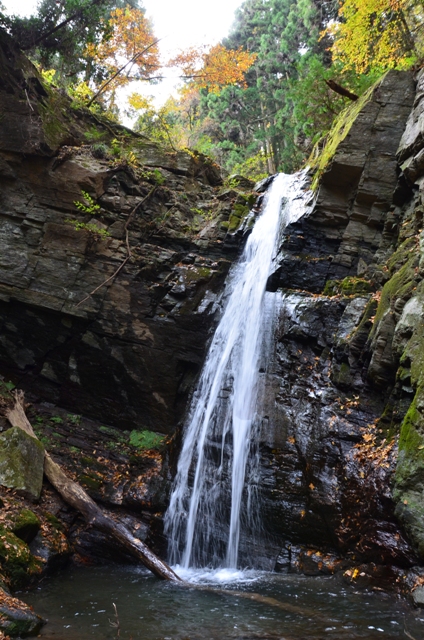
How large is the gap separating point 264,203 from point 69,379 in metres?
6.89

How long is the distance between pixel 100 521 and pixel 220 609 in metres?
2.72

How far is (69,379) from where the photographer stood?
9461mm

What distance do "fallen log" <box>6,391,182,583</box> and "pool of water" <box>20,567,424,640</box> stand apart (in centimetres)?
19

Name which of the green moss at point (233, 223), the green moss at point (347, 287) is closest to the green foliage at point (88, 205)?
the green moss at point (233, 223)

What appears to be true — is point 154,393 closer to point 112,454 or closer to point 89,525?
point 112,454

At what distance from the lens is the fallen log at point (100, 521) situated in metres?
5.86

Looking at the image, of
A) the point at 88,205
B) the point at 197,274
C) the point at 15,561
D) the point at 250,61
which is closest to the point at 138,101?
the point at 250,61

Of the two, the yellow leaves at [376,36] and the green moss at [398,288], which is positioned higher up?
the yellow leaves at [376,36]

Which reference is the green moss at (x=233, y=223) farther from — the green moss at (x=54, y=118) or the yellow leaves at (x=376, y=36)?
the yellow leaves at (x=376, y=36)

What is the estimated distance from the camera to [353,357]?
7.11 metres

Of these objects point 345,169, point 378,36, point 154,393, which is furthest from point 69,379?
point 378,36

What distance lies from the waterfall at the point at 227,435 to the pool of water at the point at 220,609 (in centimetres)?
87

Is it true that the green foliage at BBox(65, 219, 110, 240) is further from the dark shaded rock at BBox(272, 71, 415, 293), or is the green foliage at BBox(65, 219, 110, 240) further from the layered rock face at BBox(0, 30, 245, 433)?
the dark shaded rock at BBox(272, 71, 415, 293)

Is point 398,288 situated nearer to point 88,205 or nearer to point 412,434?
point 412,434
